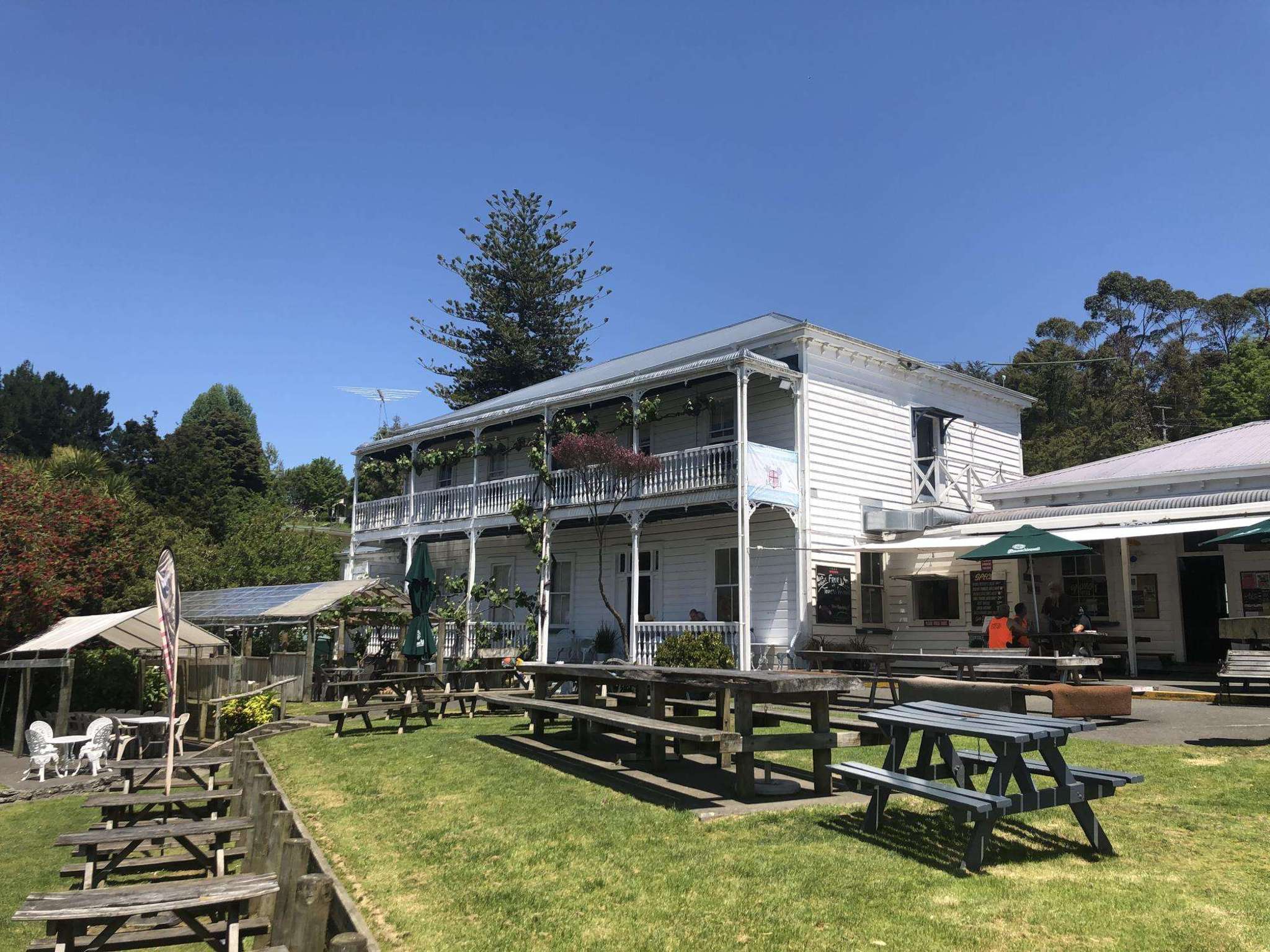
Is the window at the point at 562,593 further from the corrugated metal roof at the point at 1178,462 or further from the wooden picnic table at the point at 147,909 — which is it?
the wooden picnic table at the point at 147,909

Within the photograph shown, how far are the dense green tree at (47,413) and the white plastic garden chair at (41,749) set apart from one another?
1953 inches

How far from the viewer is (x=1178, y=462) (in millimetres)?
18984

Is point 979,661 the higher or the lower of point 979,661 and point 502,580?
the lower

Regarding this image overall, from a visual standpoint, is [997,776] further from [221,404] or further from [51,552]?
[221,404]

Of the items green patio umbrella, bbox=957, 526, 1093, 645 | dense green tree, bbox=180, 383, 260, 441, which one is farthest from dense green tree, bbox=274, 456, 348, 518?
green patio umbrella, bbox=957, 526, 1093, 645

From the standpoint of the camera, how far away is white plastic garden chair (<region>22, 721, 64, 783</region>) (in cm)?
1264

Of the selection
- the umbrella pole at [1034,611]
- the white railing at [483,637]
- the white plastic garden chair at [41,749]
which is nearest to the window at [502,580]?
the white railing at [483,637]

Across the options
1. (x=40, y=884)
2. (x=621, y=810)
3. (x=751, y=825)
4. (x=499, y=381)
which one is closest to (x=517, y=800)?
(x=621, y=810)

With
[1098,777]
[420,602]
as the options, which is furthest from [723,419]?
[1098,777]

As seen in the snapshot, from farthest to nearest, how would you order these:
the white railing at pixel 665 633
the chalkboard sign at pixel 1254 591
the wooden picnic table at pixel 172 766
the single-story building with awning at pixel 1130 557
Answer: the white railing at pixel 665 633 → the single-story building with awning at pixel 1130 557 → the chalkboard sign at pixel 1254 591 → the wooden picnic table at pixel 172 766

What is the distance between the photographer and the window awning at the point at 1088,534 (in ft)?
49.4

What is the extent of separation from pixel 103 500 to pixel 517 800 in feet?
57.7

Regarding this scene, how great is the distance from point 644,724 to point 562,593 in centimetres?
1707

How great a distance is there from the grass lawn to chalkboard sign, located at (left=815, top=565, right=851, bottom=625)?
10879mm
